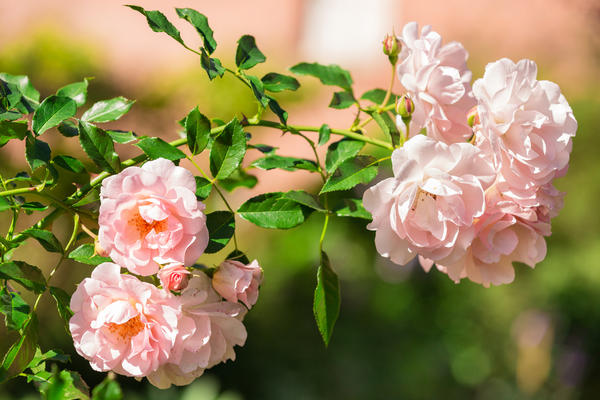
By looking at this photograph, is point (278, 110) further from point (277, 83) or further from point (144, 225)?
point (144, 225)

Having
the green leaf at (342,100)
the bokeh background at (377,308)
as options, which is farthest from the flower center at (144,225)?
the bokeh background at (377,308)

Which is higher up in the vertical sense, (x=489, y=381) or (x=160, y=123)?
(x=160, y=123)

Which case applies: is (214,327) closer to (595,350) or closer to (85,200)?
(85,200)

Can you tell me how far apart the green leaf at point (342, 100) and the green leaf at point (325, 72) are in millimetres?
11

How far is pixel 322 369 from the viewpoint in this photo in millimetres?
3020

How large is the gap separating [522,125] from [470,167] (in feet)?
0.30

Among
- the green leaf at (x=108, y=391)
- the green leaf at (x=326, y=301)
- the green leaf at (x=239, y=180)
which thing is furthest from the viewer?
the green leaf at (x=239, y=180)

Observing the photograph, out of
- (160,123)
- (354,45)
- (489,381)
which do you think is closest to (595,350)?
(489,381)

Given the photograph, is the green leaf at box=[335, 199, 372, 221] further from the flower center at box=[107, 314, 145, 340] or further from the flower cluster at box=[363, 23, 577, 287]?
the flower center at box=[107, 314, 145, 340]

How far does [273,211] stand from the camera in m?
0.74

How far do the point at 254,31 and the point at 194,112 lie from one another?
573 centimetres

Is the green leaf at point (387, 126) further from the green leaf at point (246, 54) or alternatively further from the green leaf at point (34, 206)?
the green leaf at point (34, 206)

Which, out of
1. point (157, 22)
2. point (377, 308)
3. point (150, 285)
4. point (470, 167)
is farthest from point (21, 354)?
point (377, 308)

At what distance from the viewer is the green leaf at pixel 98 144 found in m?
0.69
